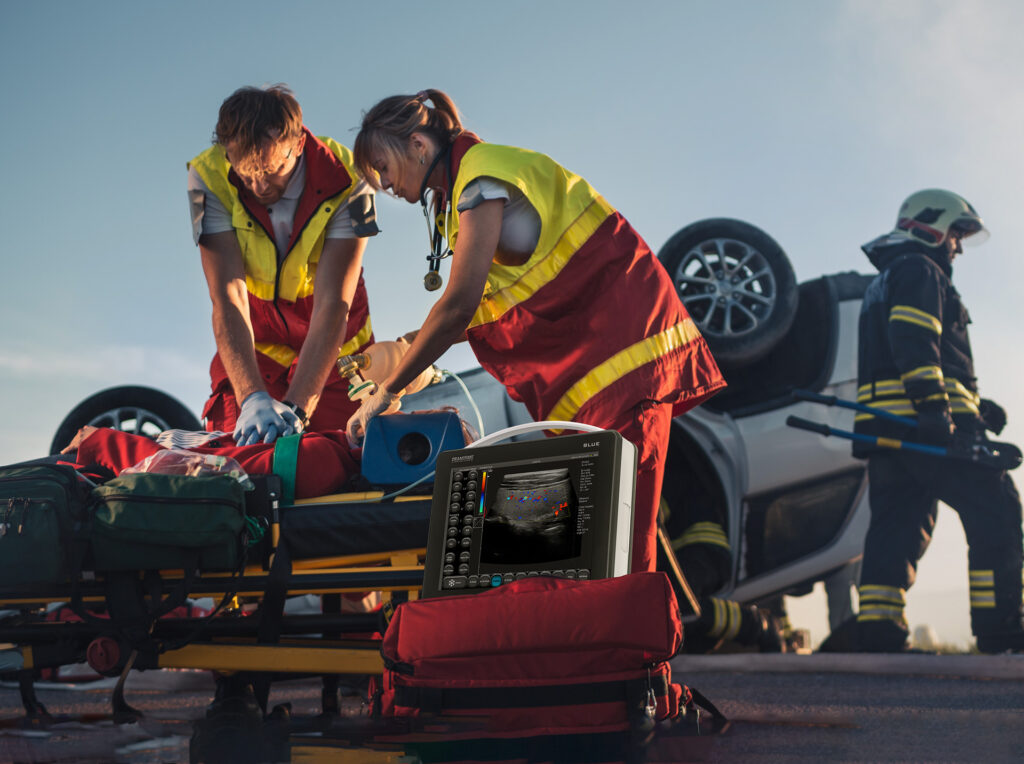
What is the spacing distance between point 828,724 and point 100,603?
1770 millimetres

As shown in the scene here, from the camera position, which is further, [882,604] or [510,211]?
[882,604]

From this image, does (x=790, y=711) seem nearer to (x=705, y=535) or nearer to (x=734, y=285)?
(x=705, y=535)

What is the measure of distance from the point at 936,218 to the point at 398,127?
399 cm

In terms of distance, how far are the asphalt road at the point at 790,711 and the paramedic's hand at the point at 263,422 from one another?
67cm

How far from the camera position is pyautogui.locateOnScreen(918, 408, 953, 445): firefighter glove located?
4.59 meters

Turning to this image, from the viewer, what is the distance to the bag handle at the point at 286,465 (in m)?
1.86

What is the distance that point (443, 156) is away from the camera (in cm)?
205

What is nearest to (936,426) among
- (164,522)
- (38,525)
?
(164,522)

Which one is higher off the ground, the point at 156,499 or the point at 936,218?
the point at 936,218

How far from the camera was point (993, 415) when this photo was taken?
499 centimetres

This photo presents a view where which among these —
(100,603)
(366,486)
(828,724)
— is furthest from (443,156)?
(828,724)

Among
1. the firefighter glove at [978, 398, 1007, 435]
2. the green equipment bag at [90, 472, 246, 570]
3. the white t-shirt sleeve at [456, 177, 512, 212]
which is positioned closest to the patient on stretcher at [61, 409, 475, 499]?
the green equipment bag at [90, 472, 246, 570]

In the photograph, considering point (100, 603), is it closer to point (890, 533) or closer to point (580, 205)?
point (580, 205)

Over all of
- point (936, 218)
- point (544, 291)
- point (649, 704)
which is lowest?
point (649, 704)
